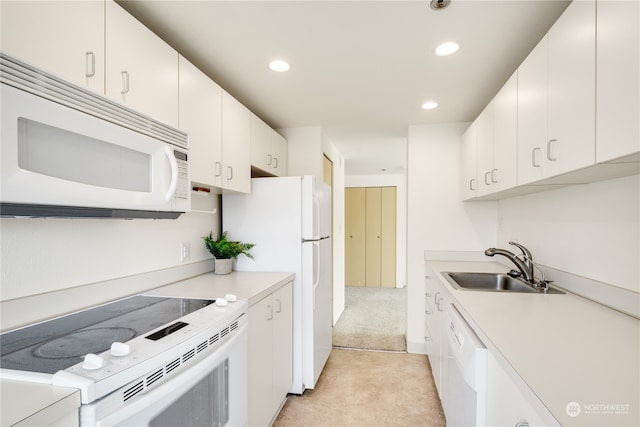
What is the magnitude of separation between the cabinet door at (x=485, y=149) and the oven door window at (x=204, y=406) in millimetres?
1957

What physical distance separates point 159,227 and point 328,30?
144cm

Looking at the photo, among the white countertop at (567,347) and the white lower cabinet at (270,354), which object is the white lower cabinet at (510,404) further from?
the white lower cabinet at (270,354)

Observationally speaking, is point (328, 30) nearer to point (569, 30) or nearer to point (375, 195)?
point (569, 30)

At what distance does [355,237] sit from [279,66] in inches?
192

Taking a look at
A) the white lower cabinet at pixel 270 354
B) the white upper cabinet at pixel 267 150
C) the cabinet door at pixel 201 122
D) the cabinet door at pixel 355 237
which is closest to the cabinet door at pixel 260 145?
the white upper cabinet at pixel 267 150

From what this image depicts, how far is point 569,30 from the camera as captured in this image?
1162 mm

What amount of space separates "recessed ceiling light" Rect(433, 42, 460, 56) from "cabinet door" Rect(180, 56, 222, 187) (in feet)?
4.33

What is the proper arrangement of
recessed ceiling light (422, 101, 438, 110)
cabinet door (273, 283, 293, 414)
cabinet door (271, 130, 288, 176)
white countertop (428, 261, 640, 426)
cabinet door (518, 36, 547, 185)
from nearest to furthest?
white countertop (428, 261, 640, 426)
cabinet door (518, 36, 547, 185)
cabinet door (273, 283, 293, 414)
recessed ceiling light (422, 101, 438, 110)
cabinet door (271, 130, 288, 176)

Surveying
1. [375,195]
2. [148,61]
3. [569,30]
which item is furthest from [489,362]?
[375,195]

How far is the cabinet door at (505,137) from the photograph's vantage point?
169 cm

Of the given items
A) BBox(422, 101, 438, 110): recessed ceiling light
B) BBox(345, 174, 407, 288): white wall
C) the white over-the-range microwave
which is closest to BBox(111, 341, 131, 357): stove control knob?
the white over-the-range microwave

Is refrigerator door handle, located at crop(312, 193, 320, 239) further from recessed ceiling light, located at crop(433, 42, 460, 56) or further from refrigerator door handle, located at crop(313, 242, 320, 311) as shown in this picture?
recessed ceiling light, located at crop(433, 42, 460, 56)

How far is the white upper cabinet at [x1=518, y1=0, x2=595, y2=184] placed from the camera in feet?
3.47

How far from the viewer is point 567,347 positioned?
100 cm
